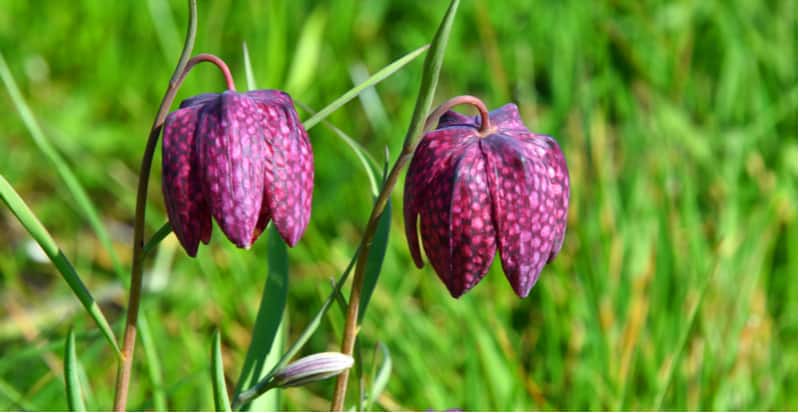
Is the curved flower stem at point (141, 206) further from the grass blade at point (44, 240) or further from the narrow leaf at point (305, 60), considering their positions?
the narrow leaf at point (305, 60)

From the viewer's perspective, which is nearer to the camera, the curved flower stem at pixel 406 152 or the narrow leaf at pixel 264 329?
the curved flower stem at pixel 406 152

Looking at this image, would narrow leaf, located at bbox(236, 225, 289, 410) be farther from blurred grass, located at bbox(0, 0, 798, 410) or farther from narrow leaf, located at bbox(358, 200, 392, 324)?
blurred grass, located at bbox(0, 0, 798, 410)

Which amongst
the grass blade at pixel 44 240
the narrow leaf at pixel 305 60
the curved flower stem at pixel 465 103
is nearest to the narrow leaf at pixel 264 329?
the grass blade at pixel 44 240

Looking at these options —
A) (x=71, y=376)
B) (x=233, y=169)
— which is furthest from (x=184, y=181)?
(x=71, y=376)

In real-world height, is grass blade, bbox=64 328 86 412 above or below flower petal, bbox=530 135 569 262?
below

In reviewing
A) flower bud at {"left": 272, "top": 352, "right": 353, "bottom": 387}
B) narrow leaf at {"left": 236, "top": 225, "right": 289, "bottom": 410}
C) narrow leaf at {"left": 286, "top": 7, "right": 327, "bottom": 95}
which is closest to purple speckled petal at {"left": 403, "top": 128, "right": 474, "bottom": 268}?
flower bud at {"left": 272, "top": 352, "right": 353, "bottom": 387}

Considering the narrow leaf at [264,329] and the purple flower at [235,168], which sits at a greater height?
the purple flower at [235,168]

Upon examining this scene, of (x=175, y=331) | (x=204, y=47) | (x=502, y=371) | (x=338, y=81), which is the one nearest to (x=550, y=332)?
(x=502, y=371)

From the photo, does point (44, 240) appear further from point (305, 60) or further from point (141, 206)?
point (305, 60)
